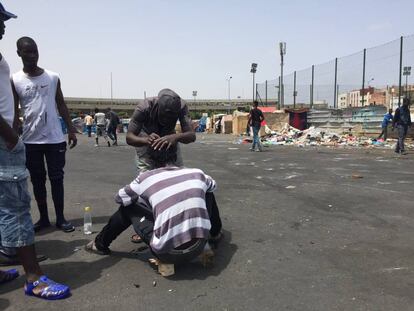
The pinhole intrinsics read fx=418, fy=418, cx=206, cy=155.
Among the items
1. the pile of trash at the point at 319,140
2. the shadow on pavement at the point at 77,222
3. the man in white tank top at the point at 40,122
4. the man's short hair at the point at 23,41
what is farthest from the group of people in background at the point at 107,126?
the man's short hair at the point at 23,41

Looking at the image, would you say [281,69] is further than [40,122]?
Yes

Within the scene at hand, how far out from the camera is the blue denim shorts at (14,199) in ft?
9.59

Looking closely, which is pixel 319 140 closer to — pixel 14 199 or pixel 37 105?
pixel 37 105

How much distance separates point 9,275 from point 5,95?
1.39 m

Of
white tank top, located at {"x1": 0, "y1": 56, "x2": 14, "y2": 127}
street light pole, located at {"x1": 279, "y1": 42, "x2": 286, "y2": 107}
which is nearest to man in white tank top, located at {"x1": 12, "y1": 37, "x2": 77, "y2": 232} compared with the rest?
white tank top, located at {"x1": 0, "y1": 56, "x2": 14, "y2": 127}

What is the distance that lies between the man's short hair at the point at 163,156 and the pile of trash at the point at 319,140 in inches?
554

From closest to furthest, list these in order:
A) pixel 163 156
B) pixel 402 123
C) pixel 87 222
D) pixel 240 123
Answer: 1. pixel 163 156
2. pixel 87 222
3. pixel 402 123
4. pixel 240 123

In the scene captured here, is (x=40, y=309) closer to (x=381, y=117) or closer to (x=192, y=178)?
(x=192, y=178)

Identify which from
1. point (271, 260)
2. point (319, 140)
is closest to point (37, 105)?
point (271, 260)

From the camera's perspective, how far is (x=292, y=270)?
3.45 metres

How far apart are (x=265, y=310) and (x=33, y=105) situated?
10.2 ft

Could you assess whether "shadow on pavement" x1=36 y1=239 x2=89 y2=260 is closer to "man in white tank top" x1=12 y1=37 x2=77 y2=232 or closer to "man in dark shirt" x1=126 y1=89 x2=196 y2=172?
"man in white tank top" x1=12 y1=37 x2=77 y2=232

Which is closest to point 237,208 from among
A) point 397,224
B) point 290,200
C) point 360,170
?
point 290,200

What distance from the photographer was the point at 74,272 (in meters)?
3.45
